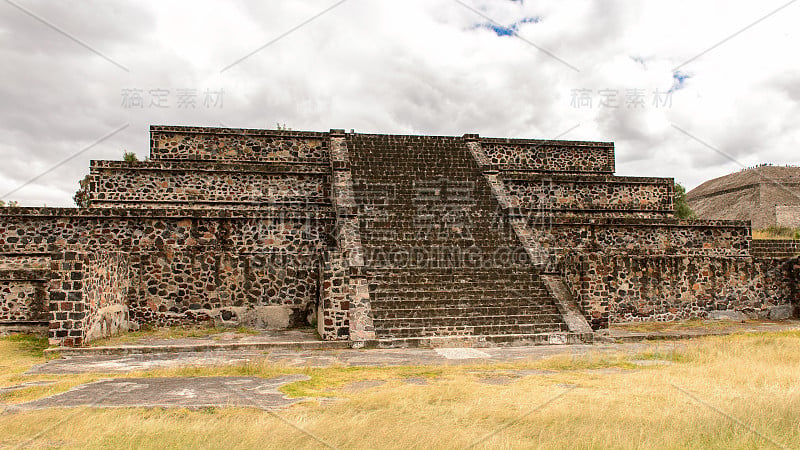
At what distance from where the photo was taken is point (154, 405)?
242 inches

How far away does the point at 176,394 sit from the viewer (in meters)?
6.71

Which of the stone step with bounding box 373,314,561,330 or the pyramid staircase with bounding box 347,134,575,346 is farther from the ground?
the pyramid staircase with bounding box 347,134,575,346

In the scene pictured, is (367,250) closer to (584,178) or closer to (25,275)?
(25,275)

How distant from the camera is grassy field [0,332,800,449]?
500 centimetres

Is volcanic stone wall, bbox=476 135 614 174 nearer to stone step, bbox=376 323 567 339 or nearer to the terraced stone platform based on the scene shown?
the terraced stone platform

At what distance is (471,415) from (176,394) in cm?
342

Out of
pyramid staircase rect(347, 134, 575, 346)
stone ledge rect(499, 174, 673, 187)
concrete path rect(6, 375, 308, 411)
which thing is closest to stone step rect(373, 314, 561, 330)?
pyramid staircase rect(347, 134, 575, 346)

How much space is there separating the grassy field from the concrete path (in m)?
0.27

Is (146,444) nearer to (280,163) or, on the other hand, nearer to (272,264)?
(272,264)

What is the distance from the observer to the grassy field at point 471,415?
16.4ft

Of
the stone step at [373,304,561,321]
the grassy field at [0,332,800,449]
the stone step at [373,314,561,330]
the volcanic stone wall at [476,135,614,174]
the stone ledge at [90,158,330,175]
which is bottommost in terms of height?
the grassy field at [0,332,800,449]

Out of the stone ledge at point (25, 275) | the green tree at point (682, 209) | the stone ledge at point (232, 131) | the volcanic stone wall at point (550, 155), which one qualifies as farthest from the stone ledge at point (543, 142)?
the green tree at point (682, 209)

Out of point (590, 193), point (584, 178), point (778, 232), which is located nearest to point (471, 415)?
point (590, 193)

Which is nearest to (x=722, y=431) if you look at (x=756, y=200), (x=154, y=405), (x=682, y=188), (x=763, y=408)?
(x=763, y=408)
